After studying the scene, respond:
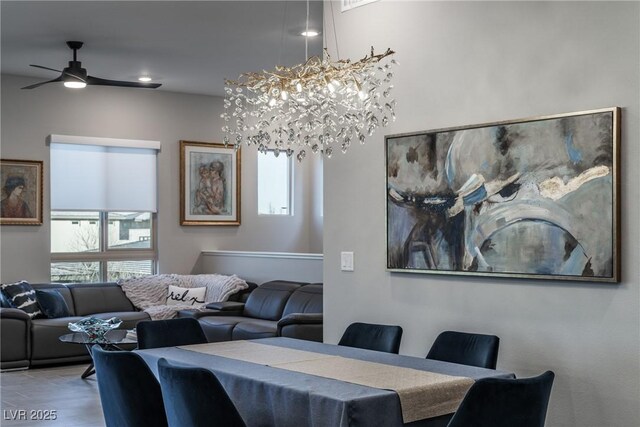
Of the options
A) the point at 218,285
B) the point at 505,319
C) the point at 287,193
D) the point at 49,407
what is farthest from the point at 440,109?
the point at 287,193

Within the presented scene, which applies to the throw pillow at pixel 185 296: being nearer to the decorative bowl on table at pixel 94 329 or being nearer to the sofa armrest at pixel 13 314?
the sofa armrest at pixel 13 314

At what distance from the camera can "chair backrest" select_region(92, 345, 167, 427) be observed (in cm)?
345

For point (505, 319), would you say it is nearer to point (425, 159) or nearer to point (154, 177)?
point (425, 159)

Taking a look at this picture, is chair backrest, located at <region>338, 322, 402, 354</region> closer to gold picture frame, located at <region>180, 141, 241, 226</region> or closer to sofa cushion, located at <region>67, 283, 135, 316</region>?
sofa cushion, located at <region>67, 283, 135, 316</region>

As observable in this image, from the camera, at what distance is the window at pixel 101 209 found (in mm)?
9055

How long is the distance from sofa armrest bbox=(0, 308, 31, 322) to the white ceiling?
8.04 feet

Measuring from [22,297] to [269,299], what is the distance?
243cm

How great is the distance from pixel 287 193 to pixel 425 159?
6418 mm

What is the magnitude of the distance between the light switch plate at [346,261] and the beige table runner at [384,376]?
974 mm

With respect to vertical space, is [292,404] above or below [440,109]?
below

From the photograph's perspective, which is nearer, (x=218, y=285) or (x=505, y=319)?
(x=505, y=319)

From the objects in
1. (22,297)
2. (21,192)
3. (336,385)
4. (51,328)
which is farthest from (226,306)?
(336,385)

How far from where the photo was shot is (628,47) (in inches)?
141

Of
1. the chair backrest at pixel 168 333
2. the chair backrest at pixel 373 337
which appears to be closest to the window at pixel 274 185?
the chair backrest at pixel 168 333
